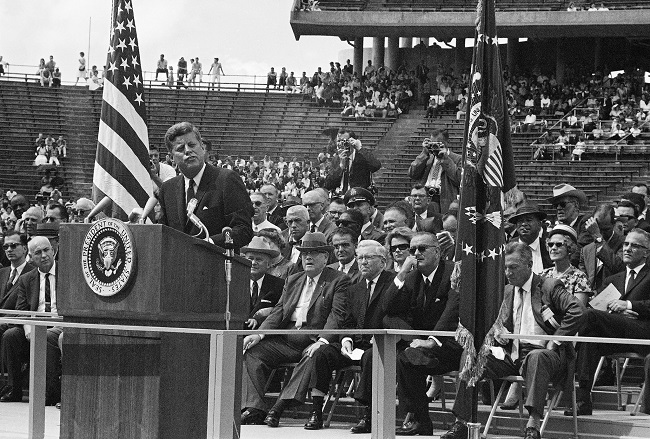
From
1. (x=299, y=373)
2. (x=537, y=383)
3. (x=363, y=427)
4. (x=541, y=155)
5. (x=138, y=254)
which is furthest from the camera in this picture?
(x=541, y=155)

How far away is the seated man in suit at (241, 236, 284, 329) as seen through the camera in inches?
424

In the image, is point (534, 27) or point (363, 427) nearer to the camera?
point (363, 427)

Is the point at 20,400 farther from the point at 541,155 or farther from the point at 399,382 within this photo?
the point at 541,155

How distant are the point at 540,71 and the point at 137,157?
31.2 metres

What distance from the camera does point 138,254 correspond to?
21.2ft

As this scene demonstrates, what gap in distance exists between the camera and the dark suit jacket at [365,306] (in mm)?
9547

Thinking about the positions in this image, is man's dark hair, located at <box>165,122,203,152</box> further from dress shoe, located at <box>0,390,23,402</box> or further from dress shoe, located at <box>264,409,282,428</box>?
dress shoe, located at <box>0,390,23,402</box>

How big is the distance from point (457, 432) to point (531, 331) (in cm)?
103

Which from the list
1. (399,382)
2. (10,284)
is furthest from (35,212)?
(399,382)

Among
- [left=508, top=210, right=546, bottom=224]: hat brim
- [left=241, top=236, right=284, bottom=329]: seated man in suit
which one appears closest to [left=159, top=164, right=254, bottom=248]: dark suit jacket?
[left=241, top=236, right=284, bottom=329]: seated man in suit

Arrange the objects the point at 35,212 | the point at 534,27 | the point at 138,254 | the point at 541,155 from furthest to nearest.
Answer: the point at 534,27, the point at 541,155, the point at 35,212, the point at 138,254

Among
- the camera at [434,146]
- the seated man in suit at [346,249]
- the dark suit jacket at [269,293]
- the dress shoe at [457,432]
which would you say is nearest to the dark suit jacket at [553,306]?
the dress shoe at [457,432]

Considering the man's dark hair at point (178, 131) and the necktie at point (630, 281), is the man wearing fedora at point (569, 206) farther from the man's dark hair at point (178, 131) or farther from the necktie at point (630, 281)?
the man's dark hair at point (178, 131)

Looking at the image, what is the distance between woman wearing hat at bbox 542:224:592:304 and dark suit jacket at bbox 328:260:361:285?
1510 mm
